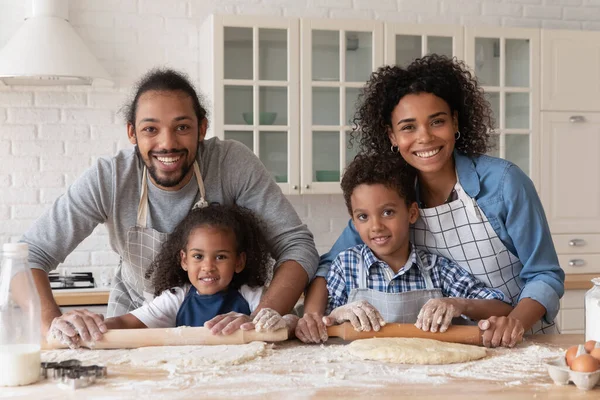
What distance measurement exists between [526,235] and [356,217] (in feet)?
1.45

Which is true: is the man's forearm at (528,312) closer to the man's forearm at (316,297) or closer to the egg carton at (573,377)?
the egg carton at (573,377)

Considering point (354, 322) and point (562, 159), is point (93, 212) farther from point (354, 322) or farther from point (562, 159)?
point (562, 159)

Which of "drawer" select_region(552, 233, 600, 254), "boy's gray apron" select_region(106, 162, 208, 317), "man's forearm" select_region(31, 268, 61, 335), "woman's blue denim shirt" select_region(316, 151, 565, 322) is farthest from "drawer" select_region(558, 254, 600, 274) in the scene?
"man's forearm" select_region(31, 268, 61, 335)

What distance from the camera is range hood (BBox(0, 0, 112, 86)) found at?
3137 mm

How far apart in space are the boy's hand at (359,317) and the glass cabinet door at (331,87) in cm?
196

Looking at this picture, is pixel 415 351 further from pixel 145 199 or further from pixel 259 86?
pixel 259 86

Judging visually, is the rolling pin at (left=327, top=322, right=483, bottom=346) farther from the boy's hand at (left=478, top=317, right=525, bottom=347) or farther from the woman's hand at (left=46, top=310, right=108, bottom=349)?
the woman's hand at (left=46, top=310, right=108, bottom=349)

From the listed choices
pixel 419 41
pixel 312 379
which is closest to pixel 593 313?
pixel 312 379

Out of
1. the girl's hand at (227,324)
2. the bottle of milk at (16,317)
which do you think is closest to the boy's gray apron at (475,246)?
the girl's hand at (227,324)

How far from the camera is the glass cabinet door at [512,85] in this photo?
150 inches

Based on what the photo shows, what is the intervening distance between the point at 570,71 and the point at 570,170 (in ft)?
1.70

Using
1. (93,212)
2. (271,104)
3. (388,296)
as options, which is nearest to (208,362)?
(388,296)

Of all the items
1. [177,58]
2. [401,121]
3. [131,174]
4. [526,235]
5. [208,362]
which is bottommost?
[208,362]

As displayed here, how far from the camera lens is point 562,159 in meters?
3.87
